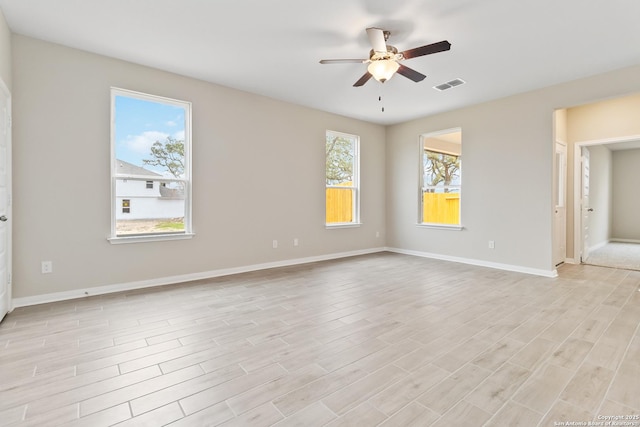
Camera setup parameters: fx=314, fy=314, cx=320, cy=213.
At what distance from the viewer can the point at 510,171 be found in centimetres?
503

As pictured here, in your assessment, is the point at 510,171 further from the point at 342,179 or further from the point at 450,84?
the point at 342,179

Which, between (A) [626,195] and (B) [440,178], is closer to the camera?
(B) [440,178]

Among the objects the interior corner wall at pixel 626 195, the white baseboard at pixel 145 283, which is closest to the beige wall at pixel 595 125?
the white baseboard at pixel 145 283

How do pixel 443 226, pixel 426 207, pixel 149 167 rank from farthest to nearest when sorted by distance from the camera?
1. pixel 426 207
2. pixel 443 226
3. pixel 149 167

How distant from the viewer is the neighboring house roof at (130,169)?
3.83m

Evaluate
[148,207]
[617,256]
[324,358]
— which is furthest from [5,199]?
[617,256]

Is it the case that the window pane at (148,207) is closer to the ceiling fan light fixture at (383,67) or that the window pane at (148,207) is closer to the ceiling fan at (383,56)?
the ceiling fan at (383,56)

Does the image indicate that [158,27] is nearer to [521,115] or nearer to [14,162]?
[14,162]

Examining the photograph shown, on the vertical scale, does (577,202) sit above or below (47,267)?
above

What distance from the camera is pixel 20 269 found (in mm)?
3236

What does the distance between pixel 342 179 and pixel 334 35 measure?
336 cm

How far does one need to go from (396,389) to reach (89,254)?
11.8ft

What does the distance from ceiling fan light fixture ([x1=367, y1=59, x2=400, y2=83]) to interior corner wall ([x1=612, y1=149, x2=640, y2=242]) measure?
909cm

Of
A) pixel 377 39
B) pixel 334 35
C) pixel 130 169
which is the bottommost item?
pixel 130 169
